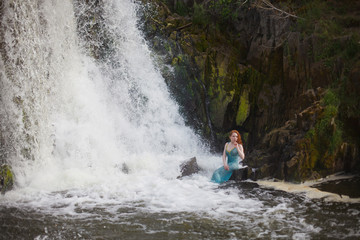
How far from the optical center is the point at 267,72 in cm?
1184

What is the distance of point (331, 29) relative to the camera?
32.6 ft

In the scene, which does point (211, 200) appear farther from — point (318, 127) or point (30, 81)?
point (30, 81)

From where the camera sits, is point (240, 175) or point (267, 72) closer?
point (240, 175)

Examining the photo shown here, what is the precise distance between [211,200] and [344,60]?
538 centimetres

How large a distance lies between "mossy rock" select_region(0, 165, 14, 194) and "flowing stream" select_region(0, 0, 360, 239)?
0.17 meters

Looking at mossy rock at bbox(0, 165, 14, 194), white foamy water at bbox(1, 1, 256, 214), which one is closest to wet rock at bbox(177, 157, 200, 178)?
white foamy water at bbox(1, 1, 256, 214)

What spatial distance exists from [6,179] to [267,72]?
792 cm

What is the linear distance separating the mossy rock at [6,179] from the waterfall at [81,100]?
8.1 inches

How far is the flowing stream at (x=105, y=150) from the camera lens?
6.04 meters

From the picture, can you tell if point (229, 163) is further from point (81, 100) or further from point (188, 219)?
point (81, 100)

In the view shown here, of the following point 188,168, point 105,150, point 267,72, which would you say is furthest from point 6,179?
point 267,72

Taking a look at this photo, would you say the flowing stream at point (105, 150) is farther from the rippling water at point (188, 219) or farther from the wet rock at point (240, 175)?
the wet rock at point (240, 175)

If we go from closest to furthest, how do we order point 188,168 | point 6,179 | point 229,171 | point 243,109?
point 6,179
point 229,171
point 188,168
point 243,109

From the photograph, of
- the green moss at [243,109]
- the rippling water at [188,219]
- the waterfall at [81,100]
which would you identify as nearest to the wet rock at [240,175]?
the rippling water at [188,219]
